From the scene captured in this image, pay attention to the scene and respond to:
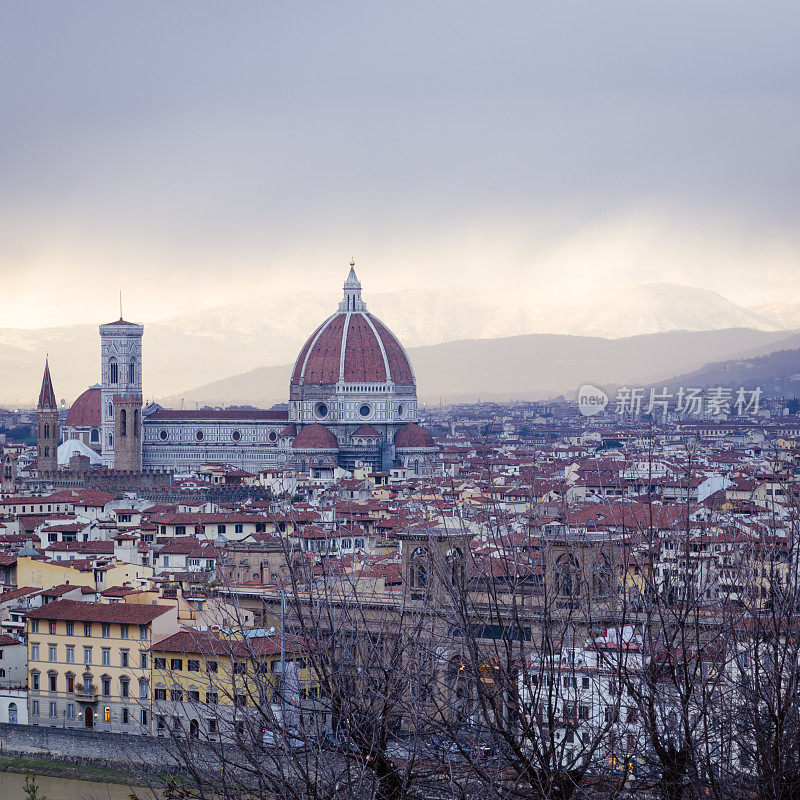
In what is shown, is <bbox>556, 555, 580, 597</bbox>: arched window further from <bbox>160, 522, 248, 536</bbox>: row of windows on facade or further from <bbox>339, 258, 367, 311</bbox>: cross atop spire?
<bbox>339, 258, 367, 311</bbox>: cross atop spire

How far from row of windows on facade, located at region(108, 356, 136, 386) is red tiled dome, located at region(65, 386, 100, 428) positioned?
752cm

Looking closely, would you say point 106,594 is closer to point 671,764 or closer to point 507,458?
point 671,764

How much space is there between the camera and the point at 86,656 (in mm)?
21422

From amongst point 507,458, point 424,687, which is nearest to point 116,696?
point 424,687

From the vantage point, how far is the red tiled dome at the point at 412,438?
73.4 metres

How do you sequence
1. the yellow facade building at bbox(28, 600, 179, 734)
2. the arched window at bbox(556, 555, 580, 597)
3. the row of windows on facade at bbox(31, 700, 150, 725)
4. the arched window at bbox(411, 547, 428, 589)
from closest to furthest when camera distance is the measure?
the arched window at bbox(556, 555, 580, 597), the arched window at bbox(411, 547, 428, 589), the row of windows on facade at bbox(31, 700, 150, 725), the yellow facade building at bbox(28, 600, 179, 734)

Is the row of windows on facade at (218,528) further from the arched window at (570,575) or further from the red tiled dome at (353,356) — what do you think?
the red tiled dome at (353,356)

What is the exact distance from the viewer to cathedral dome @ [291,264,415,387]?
77.1 m

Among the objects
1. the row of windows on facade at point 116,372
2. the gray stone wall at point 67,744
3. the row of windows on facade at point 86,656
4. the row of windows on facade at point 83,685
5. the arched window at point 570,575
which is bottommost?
the gray stone wall at point 67,744

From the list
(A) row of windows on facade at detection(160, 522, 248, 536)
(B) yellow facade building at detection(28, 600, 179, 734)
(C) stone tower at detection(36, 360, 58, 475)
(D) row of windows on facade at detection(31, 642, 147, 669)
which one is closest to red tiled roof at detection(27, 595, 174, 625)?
(B) yellow facade building at detection(28, 600, 179, 734)

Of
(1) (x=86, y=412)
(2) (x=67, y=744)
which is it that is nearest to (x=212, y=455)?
(1) (x=86, y=412)

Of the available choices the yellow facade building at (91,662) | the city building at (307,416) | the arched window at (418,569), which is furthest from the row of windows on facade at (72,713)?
the city building at (307,416)

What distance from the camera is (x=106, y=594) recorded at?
2420 cm

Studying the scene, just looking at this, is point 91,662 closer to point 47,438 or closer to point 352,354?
point 47,438
